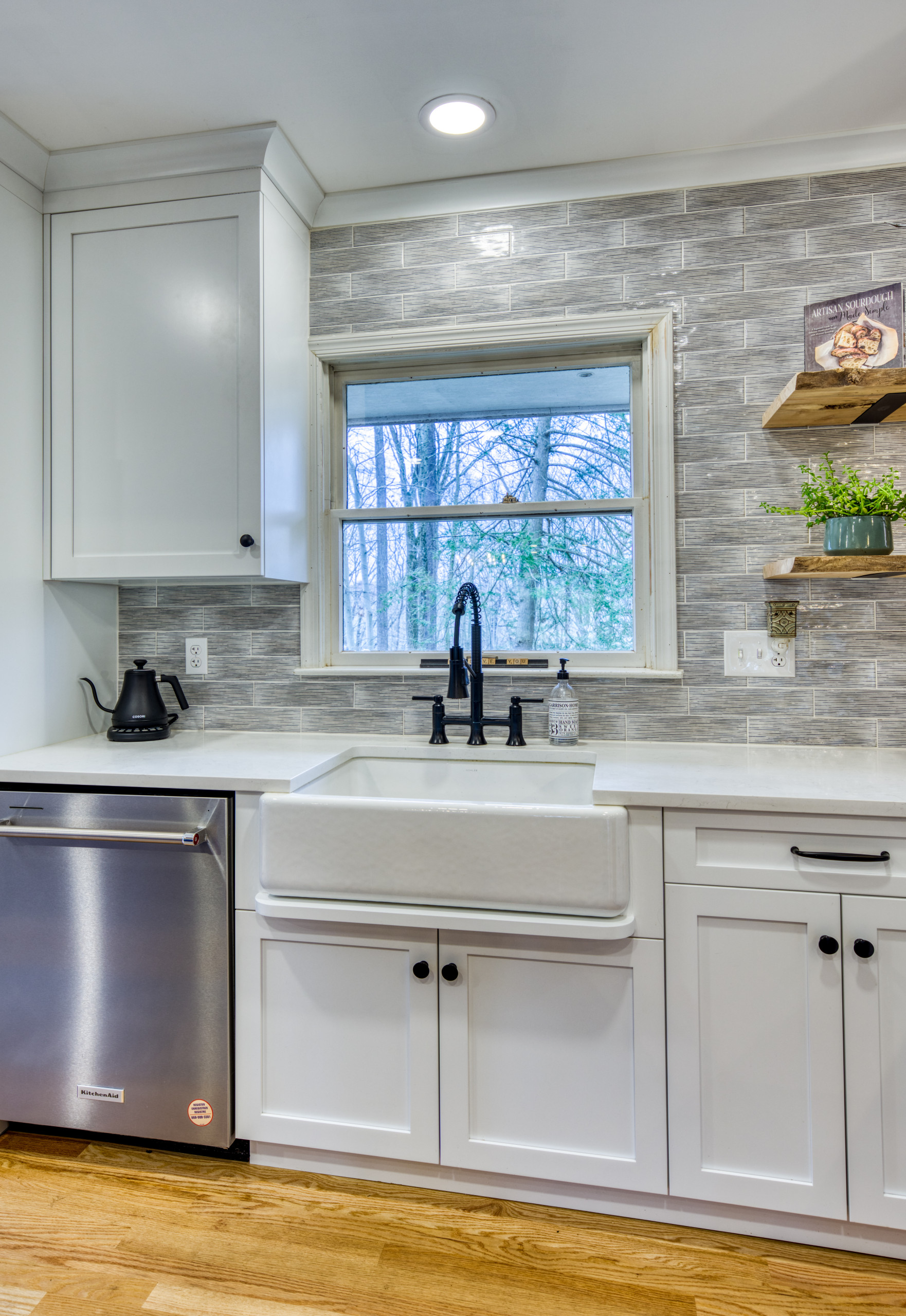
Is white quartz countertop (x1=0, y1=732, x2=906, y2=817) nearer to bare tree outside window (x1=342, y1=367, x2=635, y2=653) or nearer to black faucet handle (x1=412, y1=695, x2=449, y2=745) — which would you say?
black faucet handle (x1=412, y1=695, x2=449, y2=745)

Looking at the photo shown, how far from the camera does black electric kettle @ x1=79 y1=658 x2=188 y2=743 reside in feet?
6.90

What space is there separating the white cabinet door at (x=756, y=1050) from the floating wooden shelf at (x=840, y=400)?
43.7 inches

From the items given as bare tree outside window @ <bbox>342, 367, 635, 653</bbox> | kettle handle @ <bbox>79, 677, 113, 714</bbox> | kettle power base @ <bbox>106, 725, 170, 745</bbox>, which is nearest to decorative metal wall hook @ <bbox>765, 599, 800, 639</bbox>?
bare tree outside window @ <bbox>342, 367, 635, 653</bbox>

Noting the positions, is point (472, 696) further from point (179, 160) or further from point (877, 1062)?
point (179, 160)

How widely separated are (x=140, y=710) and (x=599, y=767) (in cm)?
129

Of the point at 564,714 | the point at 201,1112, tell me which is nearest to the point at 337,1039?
the point at 201,1112

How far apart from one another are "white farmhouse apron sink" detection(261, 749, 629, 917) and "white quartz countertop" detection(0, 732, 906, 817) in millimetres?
85

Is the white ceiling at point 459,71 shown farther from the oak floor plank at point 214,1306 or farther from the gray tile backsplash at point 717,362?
the oak floor plank at point 214,1306

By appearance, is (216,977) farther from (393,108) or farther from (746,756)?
(393,108)

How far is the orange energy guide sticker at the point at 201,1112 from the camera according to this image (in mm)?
1656

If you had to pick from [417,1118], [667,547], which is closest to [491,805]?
[417,1118]

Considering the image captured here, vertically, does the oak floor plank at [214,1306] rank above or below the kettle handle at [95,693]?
below

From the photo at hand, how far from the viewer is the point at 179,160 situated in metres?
1.92

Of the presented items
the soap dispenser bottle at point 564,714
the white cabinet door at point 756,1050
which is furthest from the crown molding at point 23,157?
the white cabinet door at point 756,1050
